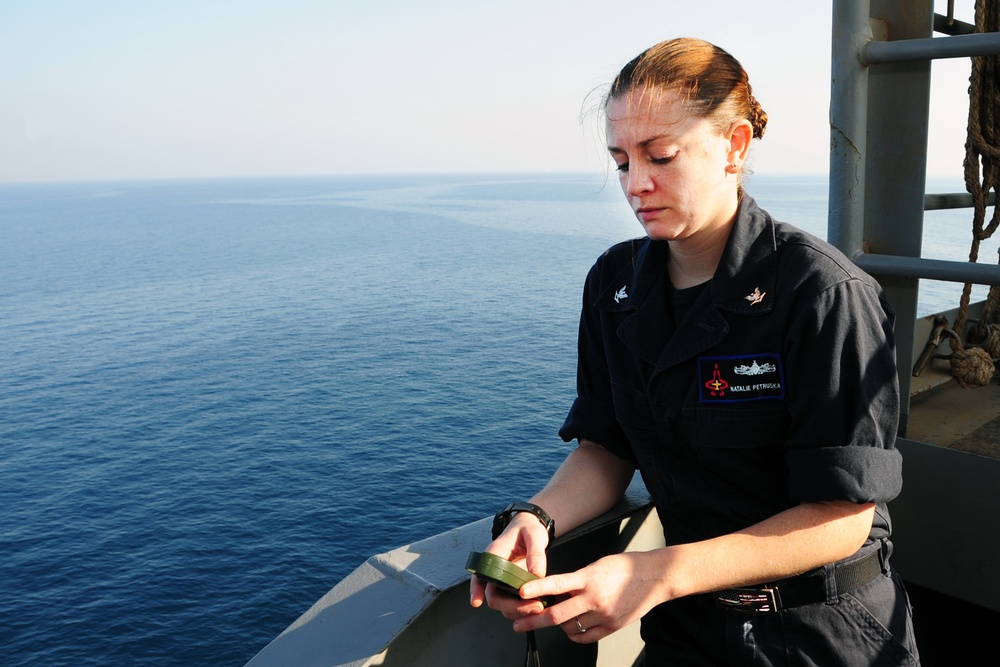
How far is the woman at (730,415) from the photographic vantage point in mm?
1480

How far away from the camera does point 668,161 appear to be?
1.55m

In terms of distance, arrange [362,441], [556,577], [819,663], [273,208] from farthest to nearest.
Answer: [273,208] → [362,441] → [819,663] → [556,577]

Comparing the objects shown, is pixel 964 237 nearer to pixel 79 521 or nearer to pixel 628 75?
pixel 79 521

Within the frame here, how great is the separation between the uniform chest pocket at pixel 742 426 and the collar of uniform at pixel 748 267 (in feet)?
0.63

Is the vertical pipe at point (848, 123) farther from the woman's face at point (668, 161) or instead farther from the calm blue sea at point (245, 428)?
the calm blue sea at point (245, 428)

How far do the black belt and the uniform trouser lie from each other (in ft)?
0.05

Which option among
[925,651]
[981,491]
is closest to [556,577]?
[981,491]

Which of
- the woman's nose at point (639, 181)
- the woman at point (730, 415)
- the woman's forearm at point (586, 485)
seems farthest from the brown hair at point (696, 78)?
the woman's forearm at point (586, 485)

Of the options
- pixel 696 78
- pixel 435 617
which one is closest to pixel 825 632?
pixel 435 617

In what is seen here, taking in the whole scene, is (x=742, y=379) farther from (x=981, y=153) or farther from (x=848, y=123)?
(x=981, y=153)

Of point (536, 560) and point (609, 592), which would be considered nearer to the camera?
point (609, 592)

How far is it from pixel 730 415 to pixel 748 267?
0.29 metres

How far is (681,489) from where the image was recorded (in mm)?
1739

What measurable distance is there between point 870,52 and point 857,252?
64 centimetres
